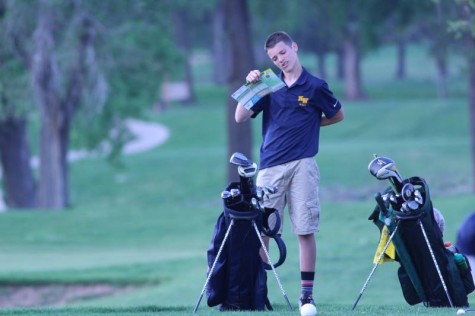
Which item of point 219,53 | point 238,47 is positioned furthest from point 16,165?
point 219,53

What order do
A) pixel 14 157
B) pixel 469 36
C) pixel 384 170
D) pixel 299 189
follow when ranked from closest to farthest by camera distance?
1. pixel 384 170
2. pixel 299 189
3. pixel 469 36
4. pixel 14 157

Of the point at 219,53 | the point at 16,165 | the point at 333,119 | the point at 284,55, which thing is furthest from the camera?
the point at 219,53

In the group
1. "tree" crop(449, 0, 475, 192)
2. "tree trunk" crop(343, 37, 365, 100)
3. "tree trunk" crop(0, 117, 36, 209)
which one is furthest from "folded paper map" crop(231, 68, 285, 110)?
"tree trunk" crop(343, 37, 365, 100)

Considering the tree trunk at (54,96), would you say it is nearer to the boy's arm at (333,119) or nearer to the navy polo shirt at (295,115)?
the boy's arm at (333,119)

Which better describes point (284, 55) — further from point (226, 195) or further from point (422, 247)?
point (422, 247)

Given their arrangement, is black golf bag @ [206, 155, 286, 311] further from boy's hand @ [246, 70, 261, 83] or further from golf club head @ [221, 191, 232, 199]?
boy's hand @ [246, 70, 261, 83]

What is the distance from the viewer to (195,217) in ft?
67.4

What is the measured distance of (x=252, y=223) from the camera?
26.3 ft

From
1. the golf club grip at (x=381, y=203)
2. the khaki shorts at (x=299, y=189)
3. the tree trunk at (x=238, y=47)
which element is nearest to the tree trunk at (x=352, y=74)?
the tree trunk at (x=238, y=47)

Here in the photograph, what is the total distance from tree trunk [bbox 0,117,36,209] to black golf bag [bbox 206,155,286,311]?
19.6 meters

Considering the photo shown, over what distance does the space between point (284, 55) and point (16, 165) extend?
68.5 feet

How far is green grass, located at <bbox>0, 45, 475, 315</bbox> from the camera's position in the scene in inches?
548

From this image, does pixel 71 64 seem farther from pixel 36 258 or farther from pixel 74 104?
pixel 36 258

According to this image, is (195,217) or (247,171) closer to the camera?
(247,171)
